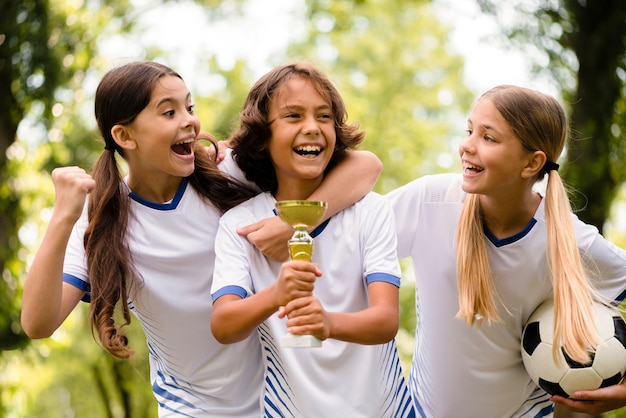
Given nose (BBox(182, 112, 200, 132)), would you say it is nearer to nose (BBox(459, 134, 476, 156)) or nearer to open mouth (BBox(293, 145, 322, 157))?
open mouth (BBox(293, 145, 322, 157))

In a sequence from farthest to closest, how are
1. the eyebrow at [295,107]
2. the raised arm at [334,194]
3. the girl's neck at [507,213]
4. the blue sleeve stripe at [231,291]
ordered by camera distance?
the girl's neck at [507,213]
the eyebrow at [295,107]
the raised arm at [334,194]
the blue sleeve stripe at [231,291]

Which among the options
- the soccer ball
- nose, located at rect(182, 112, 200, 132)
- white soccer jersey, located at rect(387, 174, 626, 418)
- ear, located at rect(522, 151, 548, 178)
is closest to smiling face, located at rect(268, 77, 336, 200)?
nose, located at rect(182, 112, 200, 132)

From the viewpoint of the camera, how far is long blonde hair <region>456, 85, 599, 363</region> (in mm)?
4270

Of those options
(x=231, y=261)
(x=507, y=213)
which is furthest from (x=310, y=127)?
(x=507, y=213)

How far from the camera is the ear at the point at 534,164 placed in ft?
14.5

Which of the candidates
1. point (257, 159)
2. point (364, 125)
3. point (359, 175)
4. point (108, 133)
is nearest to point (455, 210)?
point (359, 175)

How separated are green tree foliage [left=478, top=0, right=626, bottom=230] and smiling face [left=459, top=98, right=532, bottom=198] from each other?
4045mm

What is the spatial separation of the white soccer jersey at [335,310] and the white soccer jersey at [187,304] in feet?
0.94

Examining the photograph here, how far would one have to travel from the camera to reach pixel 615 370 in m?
4.41

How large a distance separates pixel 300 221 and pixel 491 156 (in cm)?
126

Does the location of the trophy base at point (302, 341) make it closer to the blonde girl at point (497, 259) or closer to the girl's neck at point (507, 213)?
the blonde girl at point (497, 259)

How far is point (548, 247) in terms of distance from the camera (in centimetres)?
439

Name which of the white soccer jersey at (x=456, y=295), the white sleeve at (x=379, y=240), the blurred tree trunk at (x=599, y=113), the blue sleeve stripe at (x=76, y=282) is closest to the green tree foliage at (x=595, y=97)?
the blurred tree trunk at (x=599, y=113)

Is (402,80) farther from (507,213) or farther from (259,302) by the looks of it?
(259,302)
